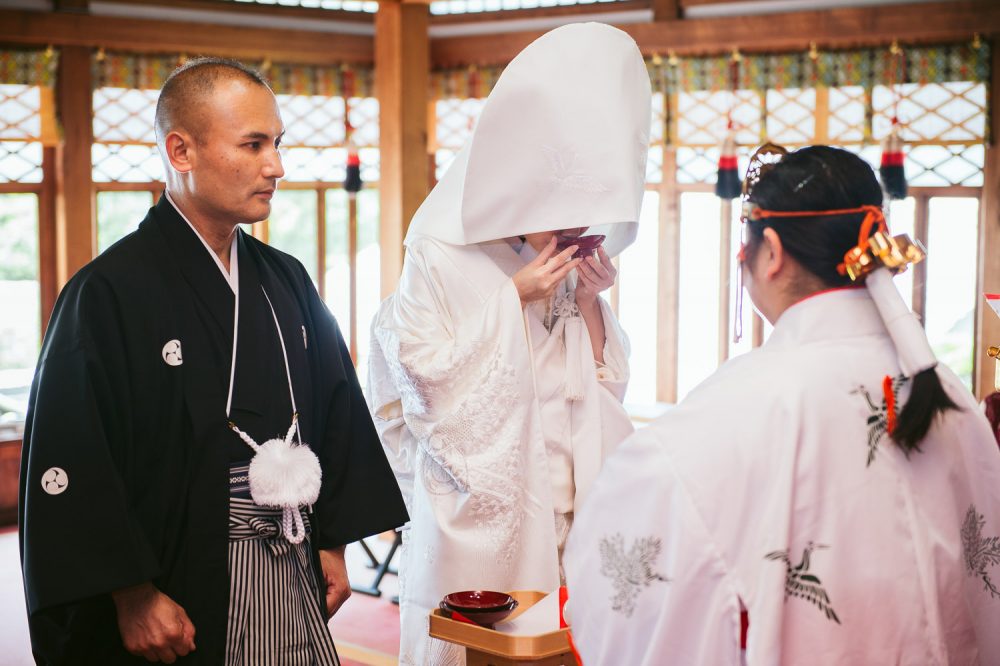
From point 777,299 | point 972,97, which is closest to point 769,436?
point 777,299

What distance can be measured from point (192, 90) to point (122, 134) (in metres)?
4.59

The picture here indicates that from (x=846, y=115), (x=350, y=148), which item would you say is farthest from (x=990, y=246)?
(x=350, y=148)

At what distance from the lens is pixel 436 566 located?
7.99ft

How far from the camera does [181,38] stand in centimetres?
604

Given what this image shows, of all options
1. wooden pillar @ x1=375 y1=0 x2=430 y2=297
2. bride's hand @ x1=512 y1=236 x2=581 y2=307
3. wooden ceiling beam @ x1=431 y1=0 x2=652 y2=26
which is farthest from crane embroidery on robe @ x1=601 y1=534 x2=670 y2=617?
wooden ceiling beam @ x1=431 y1=0 x2=652 y2=26

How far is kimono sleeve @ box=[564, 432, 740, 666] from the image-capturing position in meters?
1.39

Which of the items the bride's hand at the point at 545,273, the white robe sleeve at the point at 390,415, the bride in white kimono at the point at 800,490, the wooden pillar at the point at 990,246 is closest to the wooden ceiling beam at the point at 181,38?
the wooden pillar at the point at 990,246

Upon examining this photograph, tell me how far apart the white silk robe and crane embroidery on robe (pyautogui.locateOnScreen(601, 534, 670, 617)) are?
0.94m

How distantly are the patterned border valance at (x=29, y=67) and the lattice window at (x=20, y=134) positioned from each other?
6 cm

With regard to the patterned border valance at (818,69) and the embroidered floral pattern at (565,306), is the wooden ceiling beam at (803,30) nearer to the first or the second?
the patterned border valance at (818,69)

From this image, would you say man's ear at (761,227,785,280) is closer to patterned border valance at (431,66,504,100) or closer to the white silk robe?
the white silk robe

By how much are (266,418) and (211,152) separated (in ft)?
1.67

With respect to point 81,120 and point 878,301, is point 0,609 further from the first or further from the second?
point 878,301

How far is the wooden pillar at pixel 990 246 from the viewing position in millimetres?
5262
